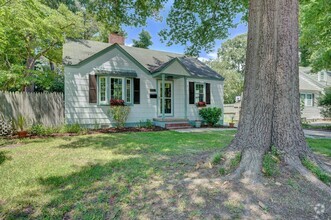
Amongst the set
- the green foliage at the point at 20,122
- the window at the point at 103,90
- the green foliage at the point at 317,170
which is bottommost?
the green foliage at the point at 317,170

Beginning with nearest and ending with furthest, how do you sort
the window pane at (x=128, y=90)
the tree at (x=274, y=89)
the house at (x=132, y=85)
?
the tree at (x=274, y=89) < the house at (x=132, y=85) < the window pane at (x=128, y=90)

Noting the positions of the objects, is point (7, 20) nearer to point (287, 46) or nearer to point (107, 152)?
point (107, 152)

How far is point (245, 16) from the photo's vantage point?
30.0ft

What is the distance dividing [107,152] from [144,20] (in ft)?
18.9

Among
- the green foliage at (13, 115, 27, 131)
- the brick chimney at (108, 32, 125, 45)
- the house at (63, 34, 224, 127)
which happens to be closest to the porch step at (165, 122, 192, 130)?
the house at (63, 34, 224, 127)

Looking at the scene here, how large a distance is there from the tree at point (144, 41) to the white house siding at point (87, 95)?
13.2 meters

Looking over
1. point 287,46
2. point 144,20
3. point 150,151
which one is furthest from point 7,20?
point 287,46

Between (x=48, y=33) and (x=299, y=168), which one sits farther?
(x=48, y=33)

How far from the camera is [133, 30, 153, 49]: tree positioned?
968 inches

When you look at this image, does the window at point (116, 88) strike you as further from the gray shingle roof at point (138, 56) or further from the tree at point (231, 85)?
the tree at point (231, 85)

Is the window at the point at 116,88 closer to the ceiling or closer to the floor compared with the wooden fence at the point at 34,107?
closer to the ceiling

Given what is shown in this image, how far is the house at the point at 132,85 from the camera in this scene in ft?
35.4

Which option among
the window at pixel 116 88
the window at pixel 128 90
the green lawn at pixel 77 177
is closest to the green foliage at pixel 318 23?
the green lawn at pixel 77 177

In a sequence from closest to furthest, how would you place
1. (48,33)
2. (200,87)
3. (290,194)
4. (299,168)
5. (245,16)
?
(290,194), (299,168), (245,16), (48,33), (200,87)
